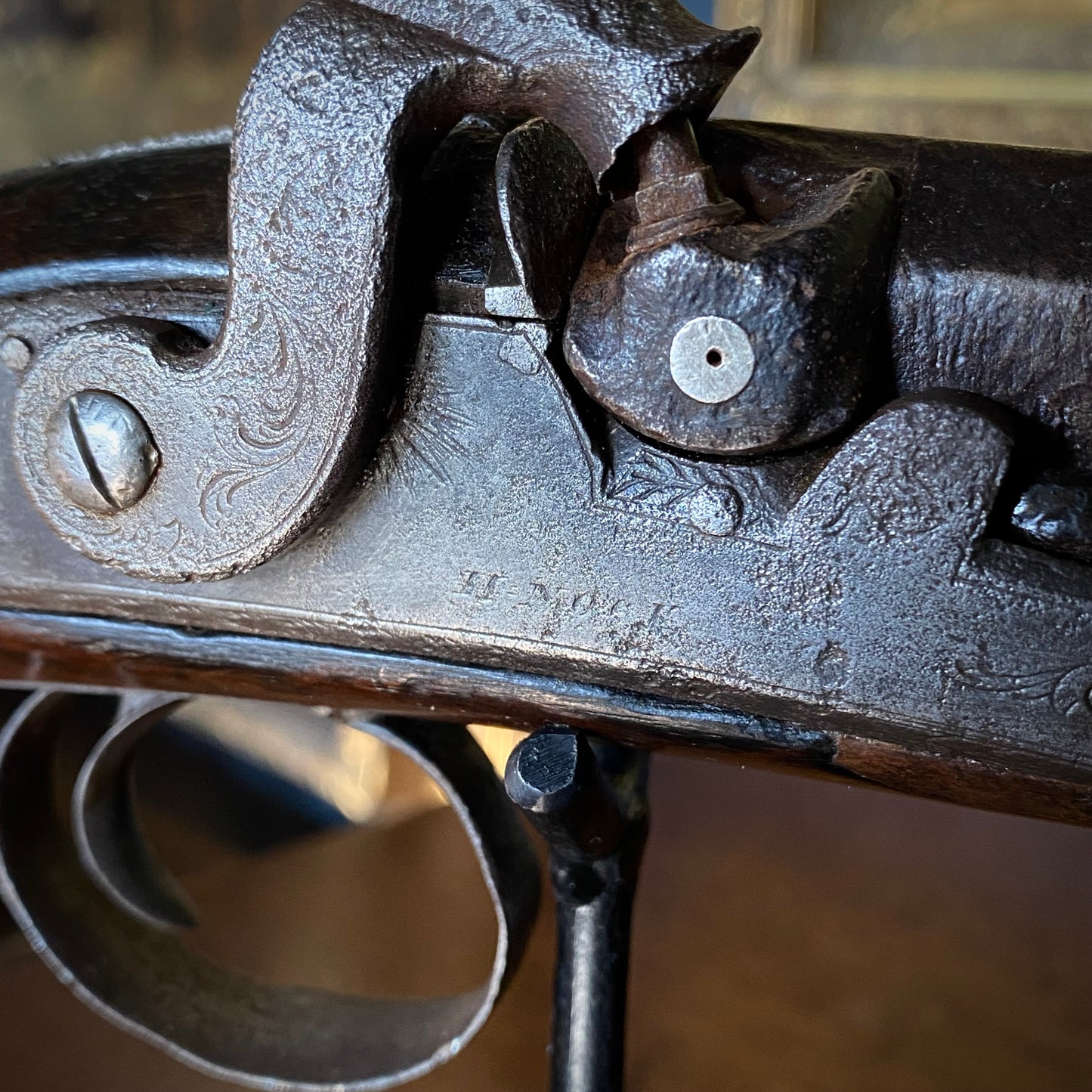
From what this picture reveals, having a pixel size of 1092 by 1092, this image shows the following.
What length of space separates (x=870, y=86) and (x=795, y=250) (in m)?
2.36

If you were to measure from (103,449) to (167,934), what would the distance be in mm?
735

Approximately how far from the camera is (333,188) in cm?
71

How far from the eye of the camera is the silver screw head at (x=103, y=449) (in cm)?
78

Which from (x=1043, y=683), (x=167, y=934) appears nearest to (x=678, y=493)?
(x=1043, y=683)

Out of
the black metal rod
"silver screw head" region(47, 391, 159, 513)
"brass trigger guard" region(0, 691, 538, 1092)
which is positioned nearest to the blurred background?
"brass trigger guard" region(0, 691, 538, 1092)

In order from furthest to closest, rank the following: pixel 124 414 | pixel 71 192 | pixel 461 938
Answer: pixel 461 938 < pixel 71 192 < pixel 124 414

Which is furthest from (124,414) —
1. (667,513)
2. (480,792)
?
(480,792)

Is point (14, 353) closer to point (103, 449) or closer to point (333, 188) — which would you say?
point (103, 449)

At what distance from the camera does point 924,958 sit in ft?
4.60

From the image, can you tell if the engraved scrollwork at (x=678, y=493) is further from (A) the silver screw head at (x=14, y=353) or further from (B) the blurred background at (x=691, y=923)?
(B) the blurred background at (x=691, y=923)

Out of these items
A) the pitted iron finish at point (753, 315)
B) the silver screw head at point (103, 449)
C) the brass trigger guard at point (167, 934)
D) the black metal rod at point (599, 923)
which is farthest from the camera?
the brass trigger guard at point (167, 934)

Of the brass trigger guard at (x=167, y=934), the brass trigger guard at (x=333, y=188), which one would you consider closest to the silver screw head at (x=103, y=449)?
the brass trigger guard at (x=333, y=188)

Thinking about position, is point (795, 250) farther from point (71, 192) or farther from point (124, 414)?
point (71, 192)

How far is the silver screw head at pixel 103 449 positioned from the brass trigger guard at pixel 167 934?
0.30m
